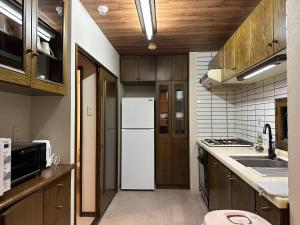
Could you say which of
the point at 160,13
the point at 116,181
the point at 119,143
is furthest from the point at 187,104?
the point at 160,13

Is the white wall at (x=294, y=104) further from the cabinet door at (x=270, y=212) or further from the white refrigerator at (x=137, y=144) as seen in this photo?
the white refrigerator at (x=137, y=144)

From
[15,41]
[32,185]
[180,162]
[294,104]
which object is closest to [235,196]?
[294,104]

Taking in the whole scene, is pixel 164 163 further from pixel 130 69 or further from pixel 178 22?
pixel 178 22

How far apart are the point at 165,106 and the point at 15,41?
339cm

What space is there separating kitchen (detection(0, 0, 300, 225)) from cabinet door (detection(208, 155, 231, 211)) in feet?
0.08

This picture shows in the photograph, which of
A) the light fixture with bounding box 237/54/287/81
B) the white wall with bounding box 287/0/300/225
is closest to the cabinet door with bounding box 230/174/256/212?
the white wall with bounding box 287/0/300/225

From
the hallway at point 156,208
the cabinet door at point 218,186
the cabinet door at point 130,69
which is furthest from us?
the cabinet door at point 130,69

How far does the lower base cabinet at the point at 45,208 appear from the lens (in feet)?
4.07

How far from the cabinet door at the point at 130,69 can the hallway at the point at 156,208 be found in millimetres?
2045

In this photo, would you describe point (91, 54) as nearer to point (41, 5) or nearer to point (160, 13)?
point (160, 13)

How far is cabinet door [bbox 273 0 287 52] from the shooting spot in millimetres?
1633

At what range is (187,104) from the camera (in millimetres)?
4574

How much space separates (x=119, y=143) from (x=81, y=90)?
154cm

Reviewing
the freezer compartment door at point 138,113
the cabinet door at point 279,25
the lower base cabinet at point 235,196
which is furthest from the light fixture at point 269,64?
the freezer compartment door at point 138,113
